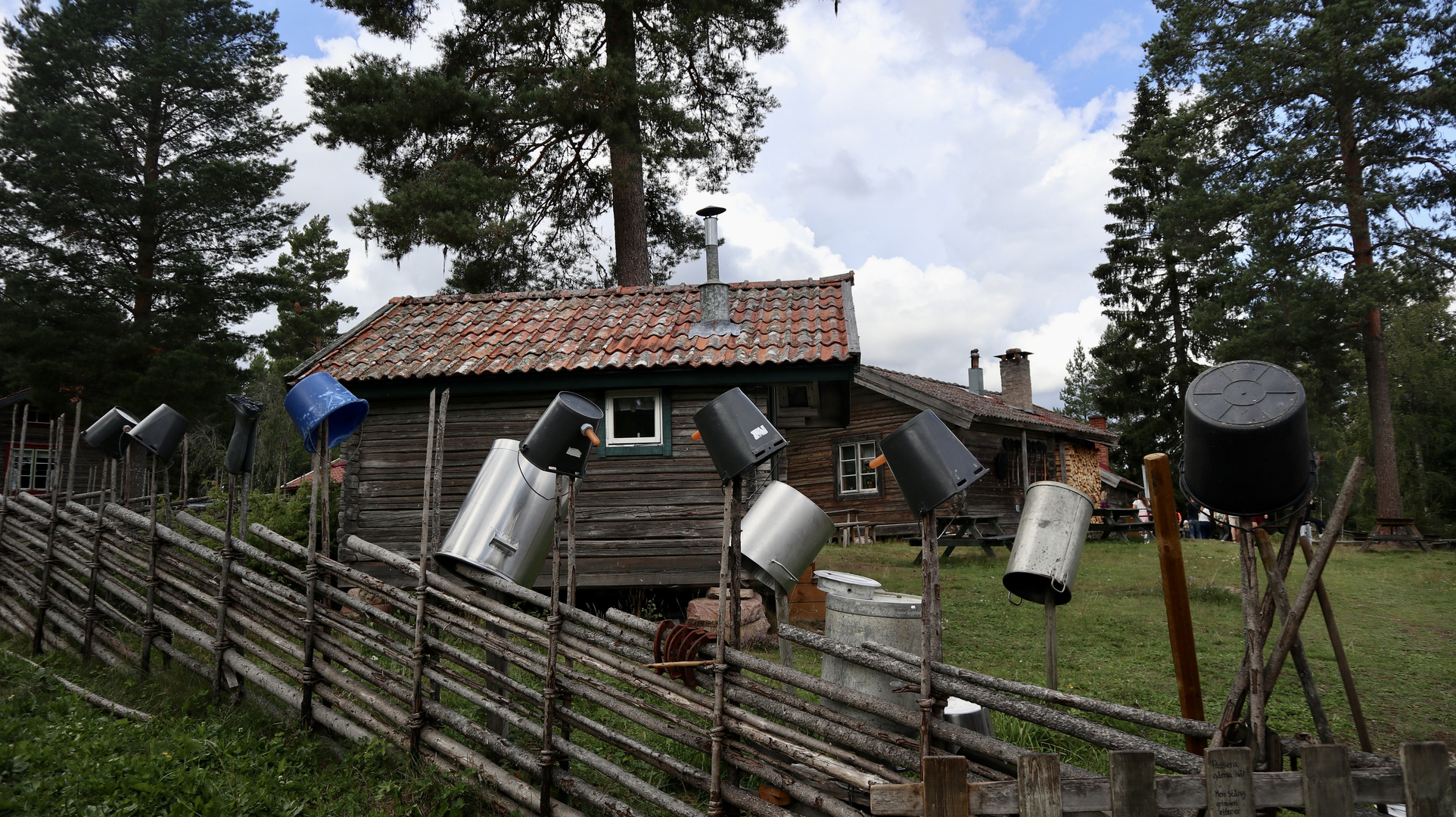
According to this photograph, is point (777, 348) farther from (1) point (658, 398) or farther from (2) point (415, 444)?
(2) point (415, 444)

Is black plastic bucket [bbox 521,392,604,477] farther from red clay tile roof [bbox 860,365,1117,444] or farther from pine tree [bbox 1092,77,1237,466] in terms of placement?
pine tree [bbox 1092,77,1237,466]

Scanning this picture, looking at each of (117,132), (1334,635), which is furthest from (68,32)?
(1334,635)

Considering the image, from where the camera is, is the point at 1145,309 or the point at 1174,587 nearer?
the point at 1174,587

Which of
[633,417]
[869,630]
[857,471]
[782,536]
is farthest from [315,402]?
[857,471]

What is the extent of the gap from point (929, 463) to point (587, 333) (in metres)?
6.44

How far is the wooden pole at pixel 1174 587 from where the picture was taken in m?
3.73

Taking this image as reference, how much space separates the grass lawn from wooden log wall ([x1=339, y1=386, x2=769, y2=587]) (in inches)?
108

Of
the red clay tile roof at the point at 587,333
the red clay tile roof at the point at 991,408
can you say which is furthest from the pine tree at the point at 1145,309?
the red clay tile roof at the point at 587,333

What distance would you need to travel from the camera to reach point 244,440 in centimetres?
525

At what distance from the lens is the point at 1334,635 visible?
358 cm

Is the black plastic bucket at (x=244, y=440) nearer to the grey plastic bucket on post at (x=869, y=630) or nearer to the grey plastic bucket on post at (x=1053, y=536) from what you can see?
the grey plastic bucket on post at (x=869, y=630)

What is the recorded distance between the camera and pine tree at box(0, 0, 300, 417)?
18562mm

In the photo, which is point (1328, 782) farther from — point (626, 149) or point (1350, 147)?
point (1350, 147)

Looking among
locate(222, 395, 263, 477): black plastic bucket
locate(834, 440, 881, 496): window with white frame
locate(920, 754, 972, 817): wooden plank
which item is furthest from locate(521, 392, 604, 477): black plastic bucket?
locate(834, 440, 881, 496): window with white frame
